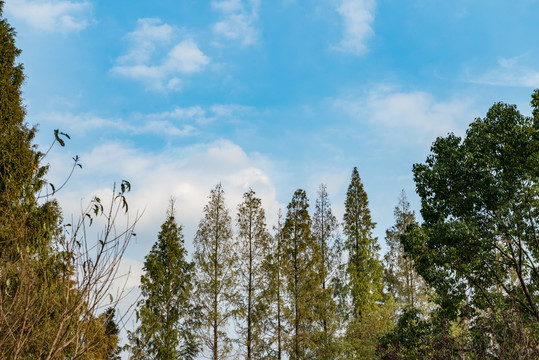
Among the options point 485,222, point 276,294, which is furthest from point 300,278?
point 485,222

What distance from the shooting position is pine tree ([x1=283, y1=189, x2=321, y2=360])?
2320 cm

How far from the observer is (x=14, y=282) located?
937cm

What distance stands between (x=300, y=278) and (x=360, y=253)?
20.3 ft

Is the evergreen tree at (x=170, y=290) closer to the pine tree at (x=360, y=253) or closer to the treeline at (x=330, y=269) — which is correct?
the treeline at (x=330, y=269)

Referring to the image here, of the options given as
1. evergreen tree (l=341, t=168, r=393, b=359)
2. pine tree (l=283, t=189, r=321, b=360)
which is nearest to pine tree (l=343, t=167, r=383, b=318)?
evergreen tree (l=341, t=168, r=393, b=359)

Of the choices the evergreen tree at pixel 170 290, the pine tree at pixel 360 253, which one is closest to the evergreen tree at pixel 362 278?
the pine tree at pixel 360 253

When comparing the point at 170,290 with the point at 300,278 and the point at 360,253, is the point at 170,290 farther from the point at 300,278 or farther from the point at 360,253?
the point at 360,253

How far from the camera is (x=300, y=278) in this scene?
24.8m

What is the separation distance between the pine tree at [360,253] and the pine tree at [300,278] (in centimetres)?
455

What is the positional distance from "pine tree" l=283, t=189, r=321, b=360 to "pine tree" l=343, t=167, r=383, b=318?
4.55 meters

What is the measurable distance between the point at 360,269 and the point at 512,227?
14514mm

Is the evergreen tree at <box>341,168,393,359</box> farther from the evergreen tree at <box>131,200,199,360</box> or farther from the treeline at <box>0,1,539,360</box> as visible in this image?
the evergreen tree at <box>131,200,199,360</box>

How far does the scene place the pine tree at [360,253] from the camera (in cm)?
2838

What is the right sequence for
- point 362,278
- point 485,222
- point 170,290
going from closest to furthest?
point 485,222 < point 170,290 < point 362,278
